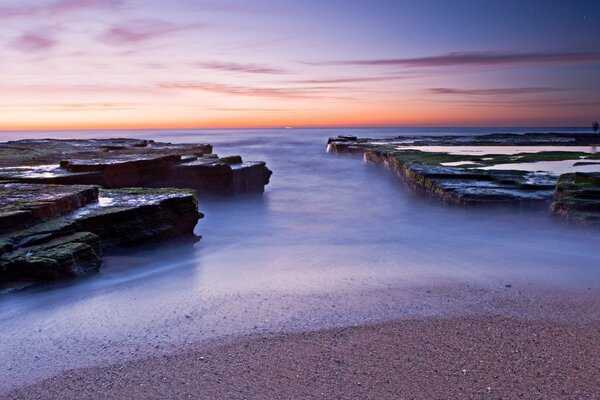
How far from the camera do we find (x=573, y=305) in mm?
5199

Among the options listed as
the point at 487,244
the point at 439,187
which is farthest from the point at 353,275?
the point at 439,187

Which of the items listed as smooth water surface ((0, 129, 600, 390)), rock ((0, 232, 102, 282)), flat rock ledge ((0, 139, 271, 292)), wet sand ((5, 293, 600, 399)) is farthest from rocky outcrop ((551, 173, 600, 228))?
rock ((0, 232, 102, 282))

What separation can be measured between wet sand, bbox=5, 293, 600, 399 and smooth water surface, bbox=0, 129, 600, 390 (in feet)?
1.20

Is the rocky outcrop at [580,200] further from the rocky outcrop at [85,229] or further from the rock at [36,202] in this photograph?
the rock at [36,202]

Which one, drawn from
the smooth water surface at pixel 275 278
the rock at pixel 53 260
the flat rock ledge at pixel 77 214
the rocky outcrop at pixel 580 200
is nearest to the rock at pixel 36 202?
the flat rock ledge at pixel 77 214

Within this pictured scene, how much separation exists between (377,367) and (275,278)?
3.34m

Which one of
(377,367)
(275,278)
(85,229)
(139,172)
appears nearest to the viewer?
(377,367)

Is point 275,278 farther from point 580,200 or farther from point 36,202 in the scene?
point 580,200

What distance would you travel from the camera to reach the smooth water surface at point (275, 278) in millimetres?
4684

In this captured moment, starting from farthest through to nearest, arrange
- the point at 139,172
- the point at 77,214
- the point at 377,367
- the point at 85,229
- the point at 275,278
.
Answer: the point at 139,172 → the point at 77,214 → the point at 85,229 → the point at 275,278 → the point at 377,367

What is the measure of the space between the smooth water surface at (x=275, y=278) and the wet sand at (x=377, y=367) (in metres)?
0.37

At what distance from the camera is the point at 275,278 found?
22.6 ft

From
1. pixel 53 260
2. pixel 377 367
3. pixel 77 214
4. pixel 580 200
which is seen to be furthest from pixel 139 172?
pixel 580 200

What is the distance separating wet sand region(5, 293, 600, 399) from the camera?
3377mm
